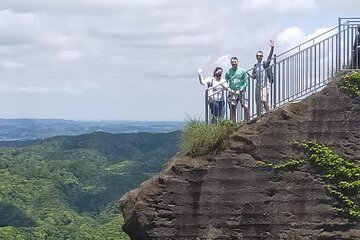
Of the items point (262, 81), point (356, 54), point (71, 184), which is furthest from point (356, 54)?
point (71, 184)

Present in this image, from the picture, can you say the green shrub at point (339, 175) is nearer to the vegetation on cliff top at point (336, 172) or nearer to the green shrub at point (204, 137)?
the vegetation on cliff top at point (336, 172)

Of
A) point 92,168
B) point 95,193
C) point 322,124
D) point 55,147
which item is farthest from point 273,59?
point 55,147

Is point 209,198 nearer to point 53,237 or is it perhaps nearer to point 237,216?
point 237,216

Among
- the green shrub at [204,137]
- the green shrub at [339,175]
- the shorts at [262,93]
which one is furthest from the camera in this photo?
the shorts at [262,93]

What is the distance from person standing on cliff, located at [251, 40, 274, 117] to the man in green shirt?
0.71 feet

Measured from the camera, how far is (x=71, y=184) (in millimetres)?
107938

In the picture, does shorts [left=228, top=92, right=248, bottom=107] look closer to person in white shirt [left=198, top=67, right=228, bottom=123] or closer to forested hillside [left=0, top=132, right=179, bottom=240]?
person in white shirt [left=198, top=67, right=228, bottom=123]

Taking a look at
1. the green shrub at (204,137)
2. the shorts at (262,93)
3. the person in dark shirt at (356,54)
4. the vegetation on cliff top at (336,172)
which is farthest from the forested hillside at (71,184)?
the person in dark shirt at (356,54)

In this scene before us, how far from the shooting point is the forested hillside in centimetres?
7588

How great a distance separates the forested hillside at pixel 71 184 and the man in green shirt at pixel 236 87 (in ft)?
161

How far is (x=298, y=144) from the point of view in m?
13.6

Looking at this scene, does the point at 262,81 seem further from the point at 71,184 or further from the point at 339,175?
the point at 71,184

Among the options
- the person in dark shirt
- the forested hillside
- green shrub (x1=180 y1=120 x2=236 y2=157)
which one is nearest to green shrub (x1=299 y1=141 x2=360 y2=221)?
green shrub (x1=180 y1=120 x2=236 y2=157)

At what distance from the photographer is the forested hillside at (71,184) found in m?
75.9
